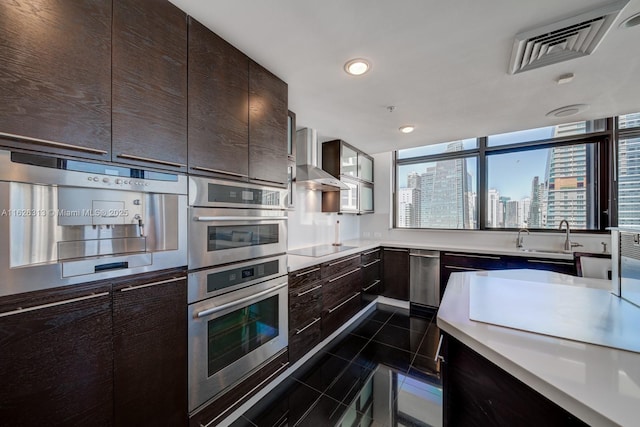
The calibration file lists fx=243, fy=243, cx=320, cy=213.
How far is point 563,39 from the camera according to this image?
1.46 meters

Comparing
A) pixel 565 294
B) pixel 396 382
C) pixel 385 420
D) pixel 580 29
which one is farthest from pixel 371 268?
pixel 580 29

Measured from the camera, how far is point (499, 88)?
204 cm

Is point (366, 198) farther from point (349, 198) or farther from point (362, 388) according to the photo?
point (362, 388)

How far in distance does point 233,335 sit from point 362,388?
116 centimetres

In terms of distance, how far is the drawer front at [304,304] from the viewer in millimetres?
2041

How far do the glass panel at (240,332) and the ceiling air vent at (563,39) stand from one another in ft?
7.75

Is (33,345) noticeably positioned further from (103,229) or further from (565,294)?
(565,294)

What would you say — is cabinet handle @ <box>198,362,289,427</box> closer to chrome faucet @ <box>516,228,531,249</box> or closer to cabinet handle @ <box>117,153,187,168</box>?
cabinet handle @ <box>117,153,187,168</box>

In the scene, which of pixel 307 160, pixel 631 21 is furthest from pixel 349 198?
pixel 631 21

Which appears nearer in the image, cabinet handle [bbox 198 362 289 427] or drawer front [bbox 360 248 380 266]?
cabinet handle [bbox 198 362 289 427]

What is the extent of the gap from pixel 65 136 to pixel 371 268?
3.28 meters

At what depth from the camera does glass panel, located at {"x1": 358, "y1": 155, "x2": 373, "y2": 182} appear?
3961mm

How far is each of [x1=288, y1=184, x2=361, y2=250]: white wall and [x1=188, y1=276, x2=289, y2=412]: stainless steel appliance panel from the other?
1265 mm

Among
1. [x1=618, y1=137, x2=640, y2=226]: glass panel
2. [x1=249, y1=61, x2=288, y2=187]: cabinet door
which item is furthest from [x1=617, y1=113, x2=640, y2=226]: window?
[x1=249, y1=61, x2=288, y2=187]: cabinet door
